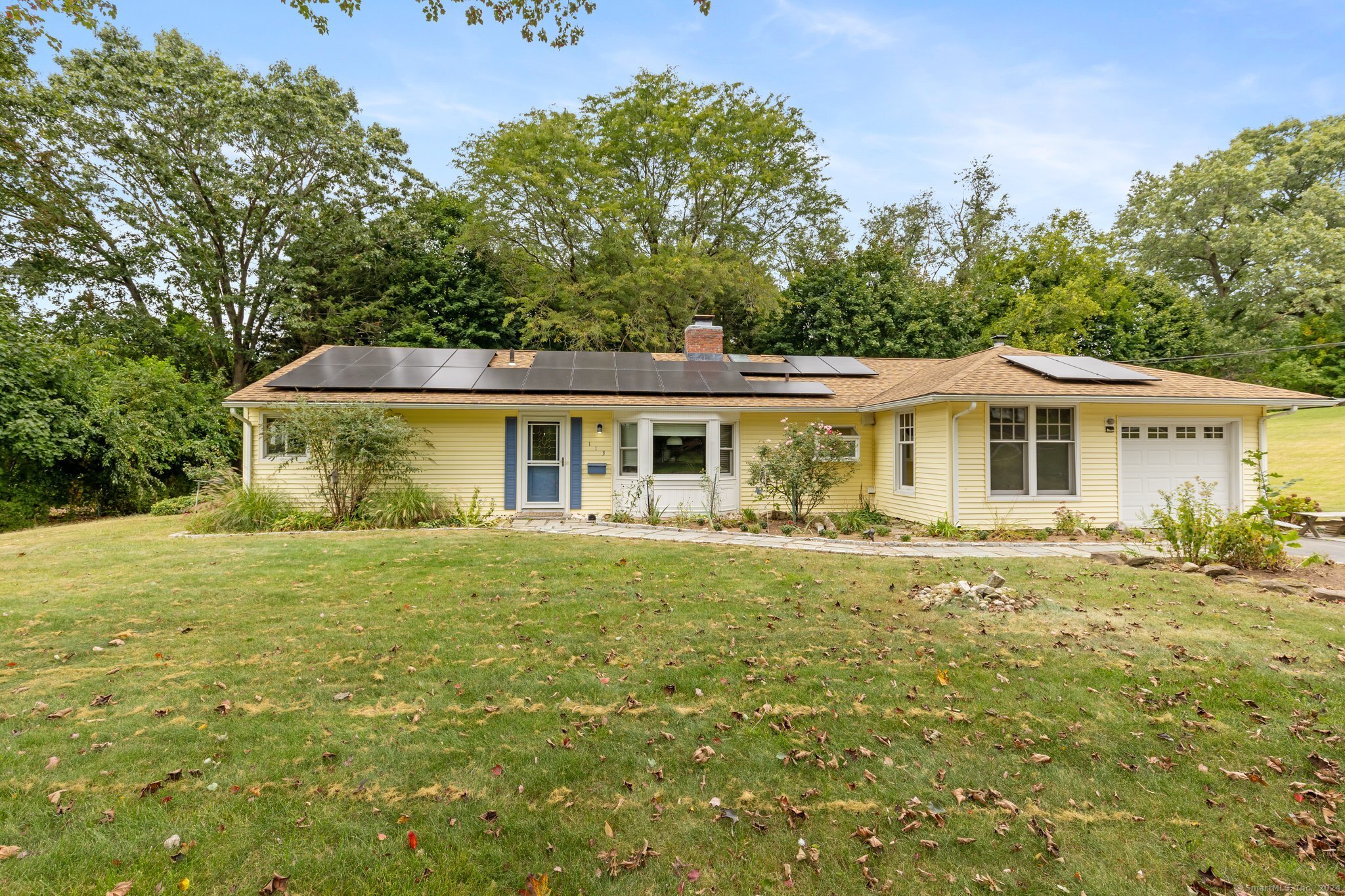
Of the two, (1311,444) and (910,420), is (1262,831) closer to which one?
(910,420)

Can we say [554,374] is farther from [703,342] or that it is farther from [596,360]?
[703,342]

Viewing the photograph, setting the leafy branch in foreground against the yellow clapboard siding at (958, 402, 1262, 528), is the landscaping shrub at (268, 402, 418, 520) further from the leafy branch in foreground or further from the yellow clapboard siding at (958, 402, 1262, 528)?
the yellow clapboard siding at (958, 402, 1262, 528)

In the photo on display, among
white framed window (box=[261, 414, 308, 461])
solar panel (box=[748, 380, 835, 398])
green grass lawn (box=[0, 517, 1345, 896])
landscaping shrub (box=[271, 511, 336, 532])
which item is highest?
solar panel (box=[748, 380, 835, 398])

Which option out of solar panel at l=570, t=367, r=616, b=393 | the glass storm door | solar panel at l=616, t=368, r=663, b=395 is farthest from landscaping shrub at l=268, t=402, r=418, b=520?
solar panel at l=616, t=368, r=663, b=395

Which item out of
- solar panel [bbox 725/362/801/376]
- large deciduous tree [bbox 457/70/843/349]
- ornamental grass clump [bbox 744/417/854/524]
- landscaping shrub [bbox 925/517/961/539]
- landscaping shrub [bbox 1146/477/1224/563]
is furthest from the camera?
large deciduous tree [bbox 457/70/843/349]

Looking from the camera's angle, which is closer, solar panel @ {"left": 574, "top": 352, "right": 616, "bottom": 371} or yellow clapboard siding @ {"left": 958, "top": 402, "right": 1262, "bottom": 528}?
yellow clapboard siding @ {"left": 958, "top": 402, "right": 1262, "bottom": 528}

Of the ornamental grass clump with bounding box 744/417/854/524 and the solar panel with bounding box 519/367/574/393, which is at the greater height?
the solar panel with bounding box 519/367/574/393

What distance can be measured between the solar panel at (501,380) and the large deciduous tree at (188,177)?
1174cm

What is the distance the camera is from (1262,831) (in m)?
2.44

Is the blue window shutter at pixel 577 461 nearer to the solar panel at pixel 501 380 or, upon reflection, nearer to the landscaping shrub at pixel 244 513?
the solar panel at pixel 501 380

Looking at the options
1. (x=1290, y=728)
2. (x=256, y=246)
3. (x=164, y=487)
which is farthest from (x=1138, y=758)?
(x=256, y=246)

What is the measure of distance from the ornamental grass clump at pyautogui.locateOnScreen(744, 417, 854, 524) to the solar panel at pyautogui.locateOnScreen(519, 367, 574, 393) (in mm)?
4105

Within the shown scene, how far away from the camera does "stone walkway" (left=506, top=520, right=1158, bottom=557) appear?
8.02 m

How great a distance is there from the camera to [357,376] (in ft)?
38.9
